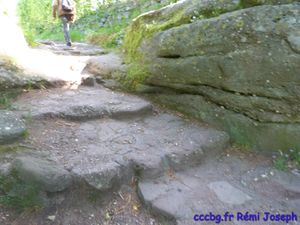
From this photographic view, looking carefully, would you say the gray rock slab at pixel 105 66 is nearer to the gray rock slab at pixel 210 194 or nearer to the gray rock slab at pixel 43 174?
the gray rock slab at pixel 210 194

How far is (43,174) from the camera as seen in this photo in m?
2.77

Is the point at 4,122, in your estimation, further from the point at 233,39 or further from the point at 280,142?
the point at 280,142

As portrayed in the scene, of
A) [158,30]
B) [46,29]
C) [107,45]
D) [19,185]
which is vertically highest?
[158,30]

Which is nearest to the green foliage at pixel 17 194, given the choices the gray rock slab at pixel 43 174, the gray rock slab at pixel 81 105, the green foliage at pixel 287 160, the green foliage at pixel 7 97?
the gray rock slab at pixel 43 174

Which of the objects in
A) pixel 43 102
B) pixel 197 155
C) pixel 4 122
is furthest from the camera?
pixel 43 102

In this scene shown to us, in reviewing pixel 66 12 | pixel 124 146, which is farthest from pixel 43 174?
pixel 66 12

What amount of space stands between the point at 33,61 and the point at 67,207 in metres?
3.05

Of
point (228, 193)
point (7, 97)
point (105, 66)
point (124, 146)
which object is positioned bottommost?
point (228, 193)

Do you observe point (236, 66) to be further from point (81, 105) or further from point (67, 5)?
point (67, 5)

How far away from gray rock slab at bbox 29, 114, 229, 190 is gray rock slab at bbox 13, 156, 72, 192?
0.38ft

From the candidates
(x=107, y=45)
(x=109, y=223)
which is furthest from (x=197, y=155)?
(x=107, y=45)

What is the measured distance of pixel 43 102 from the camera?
414 cm

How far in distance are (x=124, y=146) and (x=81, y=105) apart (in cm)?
97

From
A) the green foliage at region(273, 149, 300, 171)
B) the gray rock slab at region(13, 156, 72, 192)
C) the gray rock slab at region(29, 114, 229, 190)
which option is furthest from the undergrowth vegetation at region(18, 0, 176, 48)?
the green foliage at region(273, 149, 300, 171)
